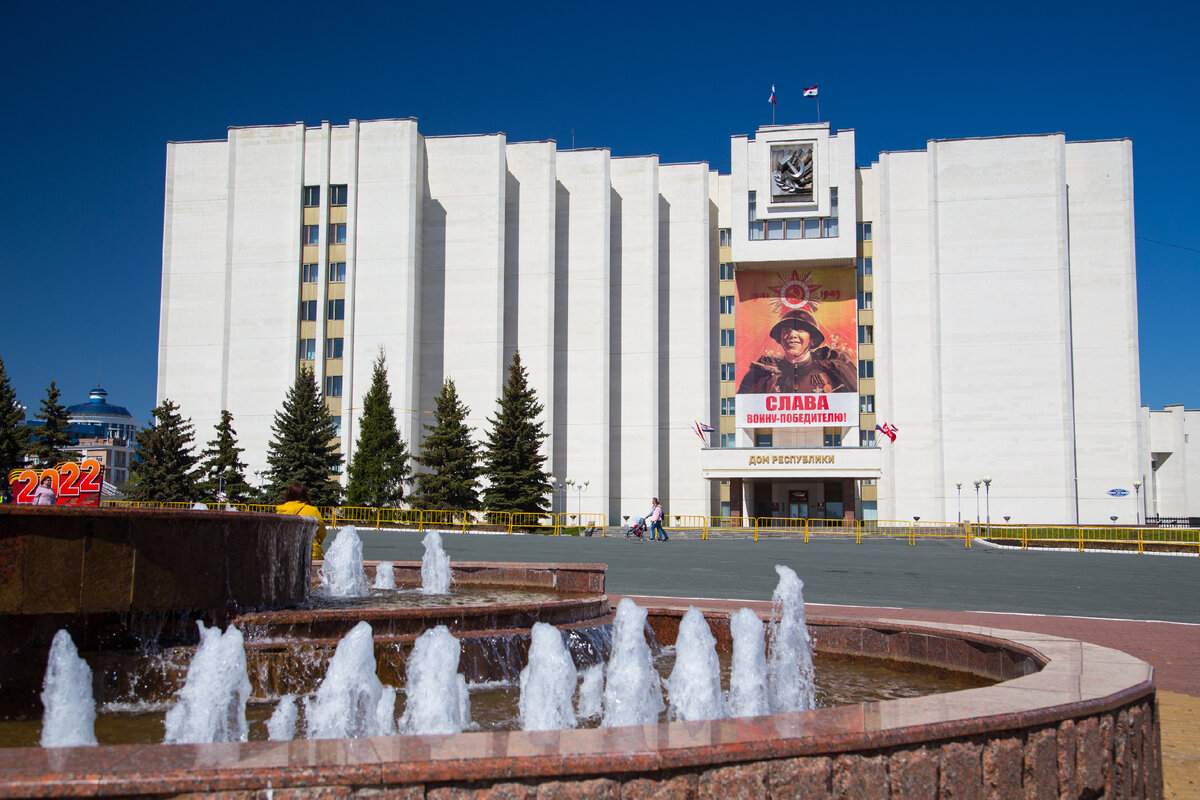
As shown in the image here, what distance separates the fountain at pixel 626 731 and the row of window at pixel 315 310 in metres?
45.3

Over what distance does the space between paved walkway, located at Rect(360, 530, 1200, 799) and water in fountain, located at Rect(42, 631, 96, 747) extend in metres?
5.29

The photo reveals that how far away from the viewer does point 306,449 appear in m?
45.3

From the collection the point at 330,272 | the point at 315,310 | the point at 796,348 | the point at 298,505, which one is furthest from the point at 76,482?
the point at 796,348

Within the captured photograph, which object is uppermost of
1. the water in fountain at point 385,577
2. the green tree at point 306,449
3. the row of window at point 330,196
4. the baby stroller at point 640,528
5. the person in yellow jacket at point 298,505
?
the row of window at point 330,196

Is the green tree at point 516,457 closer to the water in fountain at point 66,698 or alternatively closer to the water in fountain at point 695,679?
the water in fountain at point 695,679

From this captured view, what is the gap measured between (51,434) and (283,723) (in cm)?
4864

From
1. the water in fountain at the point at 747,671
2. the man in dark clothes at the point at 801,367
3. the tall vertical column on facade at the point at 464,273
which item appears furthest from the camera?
the man in dark clothes at the point at 801,367

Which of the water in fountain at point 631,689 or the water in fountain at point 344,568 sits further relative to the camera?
the water in fountain at point 344,568

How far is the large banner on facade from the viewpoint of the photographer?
50562 mm

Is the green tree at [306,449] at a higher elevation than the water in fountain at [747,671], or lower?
higher

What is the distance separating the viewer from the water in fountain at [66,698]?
4.49 metres

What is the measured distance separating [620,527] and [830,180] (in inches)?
842

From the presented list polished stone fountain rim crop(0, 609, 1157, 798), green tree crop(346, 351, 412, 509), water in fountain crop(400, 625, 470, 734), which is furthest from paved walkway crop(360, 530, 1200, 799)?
green tree crop(346, 351, 412, 509)

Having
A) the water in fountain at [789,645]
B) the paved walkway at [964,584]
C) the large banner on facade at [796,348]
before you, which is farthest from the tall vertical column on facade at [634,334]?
the water in fountain at [789,645]
